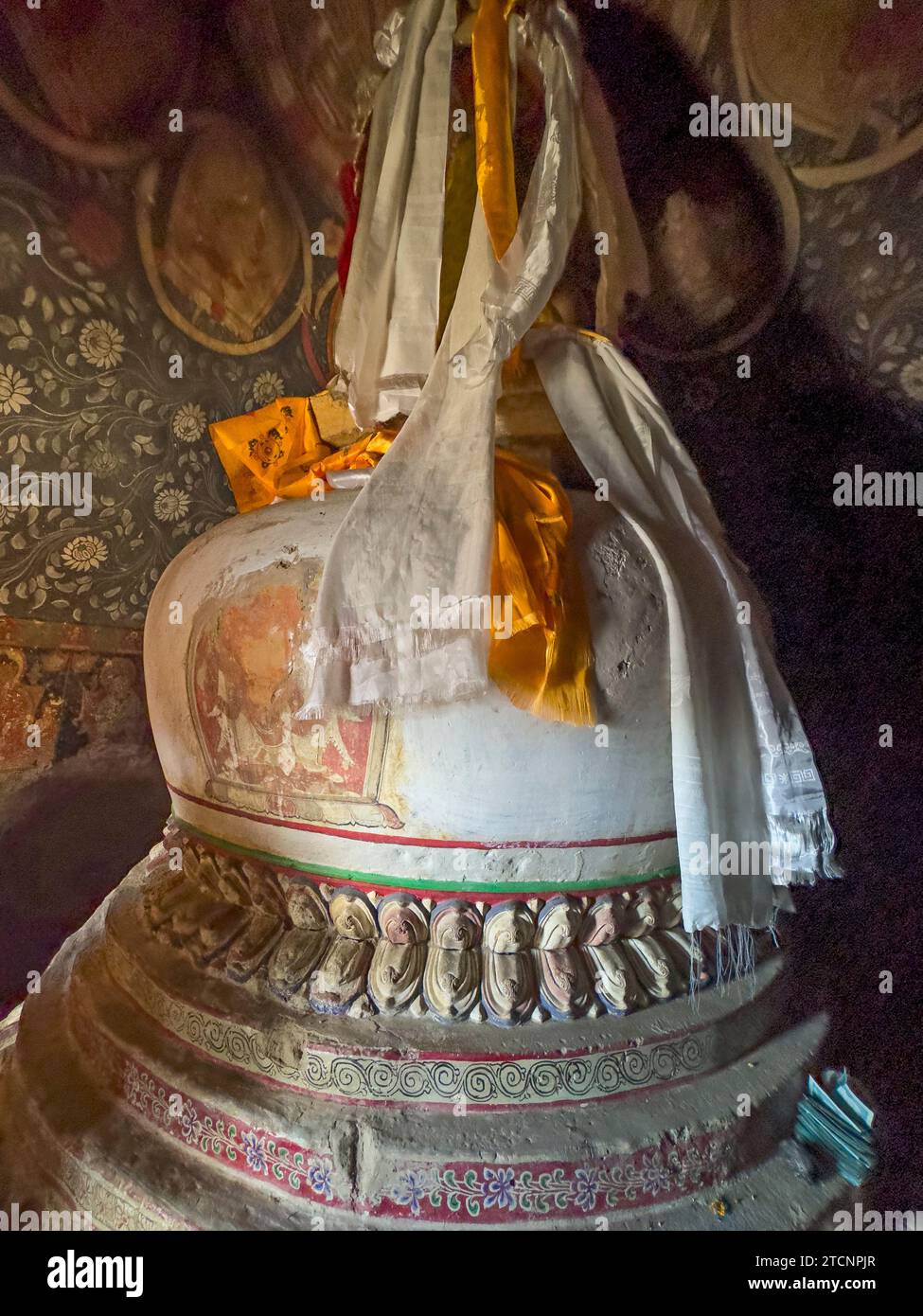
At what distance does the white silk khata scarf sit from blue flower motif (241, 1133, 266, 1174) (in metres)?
0.57

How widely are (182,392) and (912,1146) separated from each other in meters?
2.12

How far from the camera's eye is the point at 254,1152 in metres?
1.00

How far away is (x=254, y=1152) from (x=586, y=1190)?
0.43 m

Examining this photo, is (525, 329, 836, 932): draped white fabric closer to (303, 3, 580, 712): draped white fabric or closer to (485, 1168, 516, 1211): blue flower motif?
(303, 3, 580, 712): draped white fabric

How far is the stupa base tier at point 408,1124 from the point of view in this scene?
96 centimetres

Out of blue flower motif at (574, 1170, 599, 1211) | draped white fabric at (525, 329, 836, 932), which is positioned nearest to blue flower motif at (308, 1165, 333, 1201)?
blue flower motif at (574, 1170, 599, 1211)

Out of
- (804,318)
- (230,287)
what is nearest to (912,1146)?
(804,318)

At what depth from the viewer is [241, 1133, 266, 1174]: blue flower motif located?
3.28 feet

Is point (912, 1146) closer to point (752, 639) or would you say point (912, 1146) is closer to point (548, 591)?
point (752, 639)

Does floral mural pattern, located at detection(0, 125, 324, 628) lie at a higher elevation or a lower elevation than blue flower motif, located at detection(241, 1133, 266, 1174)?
higher

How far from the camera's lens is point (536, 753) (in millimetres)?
1026

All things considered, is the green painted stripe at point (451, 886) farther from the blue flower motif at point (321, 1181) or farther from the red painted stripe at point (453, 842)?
the blue flower motif at point (321, 1181)

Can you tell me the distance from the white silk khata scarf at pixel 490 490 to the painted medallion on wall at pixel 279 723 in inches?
2.1

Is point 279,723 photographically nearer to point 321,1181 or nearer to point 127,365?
point 321,1181
